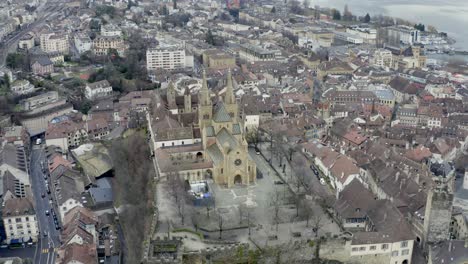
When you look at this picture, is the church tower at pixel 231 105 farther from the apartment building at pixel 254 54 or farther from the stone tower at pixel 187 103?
the apartment building at pixel 254 54

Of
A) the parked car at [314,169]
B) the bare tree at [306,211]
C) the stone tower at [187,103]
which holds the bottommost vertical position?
the parked car at [314,169]

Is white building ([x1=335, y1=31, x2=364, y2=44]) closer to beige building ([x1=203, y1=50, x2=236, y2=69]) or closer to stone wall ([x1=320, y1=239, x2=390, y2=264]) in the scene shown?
beige building ([x1=203, y1=50, x2=236, y2=69])

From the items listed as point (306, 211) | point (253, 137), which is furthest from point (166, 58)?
point (306, 211)

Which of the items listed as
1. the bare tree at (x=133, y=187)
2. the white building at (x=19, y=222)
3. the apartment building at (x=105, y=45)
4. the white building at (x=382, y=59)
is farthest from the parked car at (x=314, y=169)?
the apartment building at (x=105, y=45)

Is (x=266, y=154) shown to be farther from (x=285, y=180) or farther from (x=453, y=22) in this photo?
(x=453, y=22)

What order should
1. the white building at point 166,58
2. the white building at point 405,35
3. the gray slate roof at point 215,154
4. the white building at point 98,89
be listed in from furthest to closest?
the white building at point 405,35
the white building at point 166,58
the white building at point 98,89
the gray slate roof at point 215,154

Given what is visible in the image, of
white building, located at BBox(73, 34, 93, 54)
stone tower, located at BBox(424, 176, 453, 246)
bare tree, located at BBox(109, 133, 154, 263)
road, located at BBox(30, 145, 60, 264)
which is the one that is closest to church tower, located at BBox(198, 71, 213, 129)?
bare tree, located at BBox(109, 133, 154, 263)

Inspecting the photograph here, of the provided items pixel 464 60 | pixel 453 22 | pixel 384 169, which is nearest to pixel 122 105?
pixel 384 169
